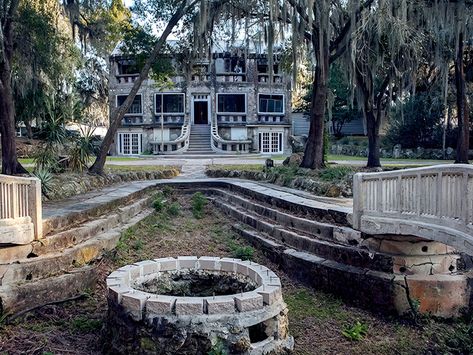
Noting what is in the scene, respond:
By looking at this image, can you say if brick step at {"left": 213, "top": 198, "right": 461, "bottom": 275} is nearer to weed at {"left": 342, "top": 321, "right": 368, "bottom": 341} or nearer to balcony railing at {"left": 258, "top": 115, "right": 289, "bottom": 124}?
weed at {"left": 342, "top": 321, "right": 368, "bottom": 341}

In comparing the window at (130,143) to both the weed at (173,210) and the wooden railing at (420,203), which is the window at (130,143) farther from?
the wooden railing at (420,203)

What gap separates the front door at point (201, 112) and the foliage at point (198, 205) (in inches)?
821

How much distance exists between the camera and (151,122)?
105 feet

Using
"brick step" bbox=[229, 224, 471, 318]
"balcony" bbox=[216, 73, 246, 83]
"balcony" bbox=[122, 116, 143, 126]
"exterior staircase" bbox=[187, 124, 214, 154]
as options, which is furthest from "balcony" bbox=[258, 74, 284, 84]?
"brick step" bbox=[229, 224, 471, 318]

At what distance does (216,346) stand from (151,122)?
2826 cm

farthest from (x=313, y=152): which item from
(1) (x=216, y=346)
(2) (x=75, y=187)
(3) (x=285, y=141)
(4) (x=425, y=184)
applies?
(3) (x=285, y=141)

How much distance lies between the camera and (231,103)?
3262 centimetres

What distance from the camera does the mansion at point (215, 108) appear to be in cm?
3181

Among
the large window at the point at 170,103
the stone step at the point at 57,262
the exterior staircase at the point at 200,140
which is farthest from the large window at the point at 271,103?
the stone step at the point at 57,262

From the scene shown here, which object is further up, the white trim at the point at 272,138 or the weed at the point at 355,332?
the white trim at the point at 272,138

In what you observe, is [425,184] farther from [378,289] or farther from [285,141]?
[285,141]

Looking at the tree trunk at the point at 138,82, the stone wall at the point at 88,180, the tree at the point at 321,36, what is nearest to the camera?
the stone wall at the point at 88,180

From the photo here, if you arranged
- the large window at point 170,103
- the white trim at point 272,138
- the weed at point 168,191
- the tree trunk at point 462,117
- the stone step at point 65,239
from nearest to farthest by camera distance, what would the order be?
the stone step at point 65,239
the weed at point 168,191
the tree trunk at point 462,117
the white trim at point 272,138
the large window at point 170,103

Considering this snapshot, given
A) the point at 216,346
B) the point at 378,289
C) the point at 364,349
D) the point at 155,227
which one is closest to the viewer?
the point at 216,346
